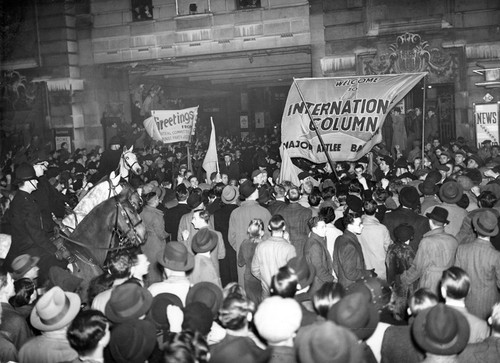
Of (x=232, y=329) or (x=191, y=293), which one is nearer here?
(x=232, y=329)

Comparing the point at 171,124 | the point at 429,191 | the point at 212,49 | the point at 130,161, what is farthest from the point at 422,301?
the point at 212,49

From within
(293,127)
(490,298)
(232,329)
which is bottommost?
(490,298)

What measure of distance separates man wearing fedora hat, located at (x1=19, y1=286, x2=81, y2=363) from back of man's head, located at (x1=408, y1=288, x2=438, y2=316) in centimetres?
255

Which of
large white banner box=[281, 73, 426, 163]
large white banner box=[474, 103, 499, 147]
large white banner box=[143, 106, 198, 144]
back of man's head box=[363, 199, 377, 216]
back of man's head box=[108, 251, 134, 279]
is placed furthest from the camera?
large white banner box=[474, 103, 499, 147]

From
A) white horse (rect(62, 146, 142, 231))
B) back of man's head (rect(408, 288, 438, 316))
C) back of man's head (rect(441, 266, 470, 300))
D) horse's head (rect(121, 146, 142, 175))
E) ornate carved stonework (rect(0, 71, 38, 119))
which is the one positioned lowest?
back of man's head (rect(408, 288, 438, 316))

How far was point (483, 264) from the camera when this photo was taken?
646 centimetres

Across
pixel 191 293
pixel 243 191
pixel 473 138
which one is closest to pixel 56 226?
pixel 243 191

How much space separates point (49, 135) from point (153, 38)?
571cm

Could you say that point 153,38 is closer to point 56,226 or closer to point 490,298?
point 56,226

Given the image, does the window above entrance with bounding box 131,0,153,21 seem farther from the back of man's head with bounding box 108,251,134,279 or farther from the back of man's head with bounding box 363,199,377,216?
the back of man's head with bounding box 108,251,134,279

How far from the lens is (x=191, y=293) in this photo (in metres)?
5.12

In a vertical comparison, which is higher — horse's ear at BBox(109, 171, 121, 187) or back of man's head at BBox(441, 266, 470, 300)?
horse's ear at BBox(109, 171, 121, 187)

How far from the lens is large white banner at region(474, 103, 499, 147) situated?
792 inches

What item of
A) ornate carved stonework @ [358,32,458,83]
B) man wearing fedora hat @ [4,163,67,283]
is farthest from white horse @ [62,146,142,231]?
ornate carved stonework @ [358,32,458,83]
